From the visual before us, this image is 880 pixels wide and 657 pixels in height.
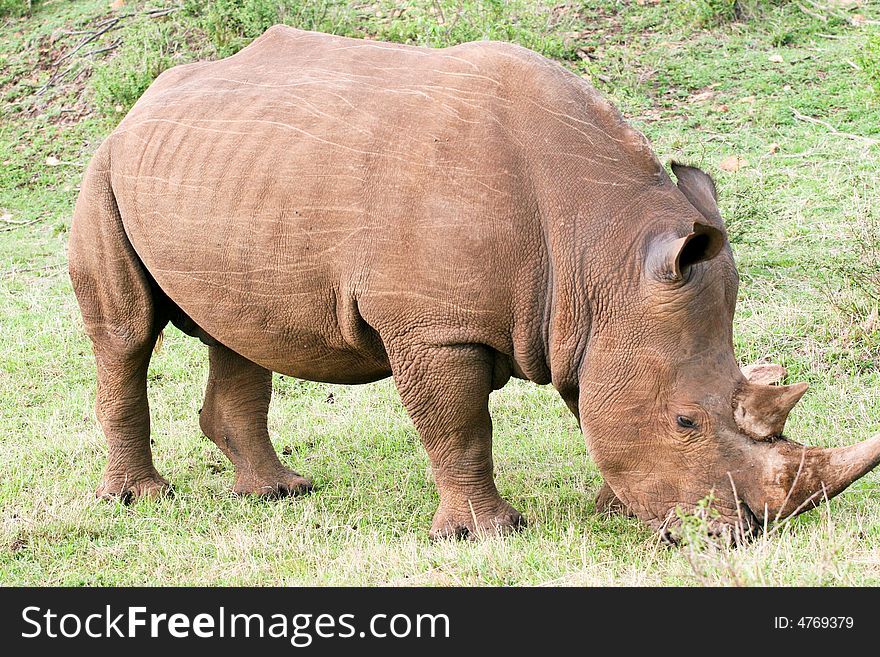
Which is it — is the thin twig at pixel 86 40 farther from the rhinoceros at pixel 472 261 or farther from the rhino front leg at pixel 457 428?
the rhino front leg at pixel 457 428

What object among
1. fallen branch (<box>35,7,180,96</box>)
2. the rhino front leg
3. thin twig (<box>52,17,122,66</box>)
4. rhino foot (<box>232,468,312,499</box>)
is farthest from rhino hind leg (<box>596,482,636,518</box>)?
thin twig (<box>52,17,122,66</box>)

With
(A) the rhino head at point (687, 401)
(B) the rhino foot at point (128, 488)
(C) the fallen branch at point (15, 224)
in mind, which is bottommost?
(C) the fallen branch at point (15, 224)

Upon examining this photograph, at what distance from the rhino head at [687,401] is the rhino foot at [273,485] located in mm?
2313

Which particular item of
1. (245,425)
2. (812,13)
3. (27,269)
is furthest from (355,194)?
(812,13)

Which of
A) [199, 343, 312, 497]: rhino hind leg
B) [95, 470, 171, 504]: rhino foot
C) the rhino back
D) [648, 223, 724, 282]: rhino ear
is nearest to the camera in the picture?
[648, 223, 724, 282]: rhino ear

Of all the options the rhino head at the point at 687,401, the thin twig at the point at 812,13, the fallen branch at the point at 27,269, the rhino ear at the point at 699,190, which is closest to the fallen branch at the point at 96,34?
the fallen branch at the point at 27,269

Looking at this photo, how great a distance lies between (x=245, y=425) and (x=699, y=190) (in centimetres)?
301

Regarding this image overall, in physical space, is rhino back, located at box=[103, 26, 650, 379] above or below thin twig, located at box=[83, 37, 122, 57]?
above

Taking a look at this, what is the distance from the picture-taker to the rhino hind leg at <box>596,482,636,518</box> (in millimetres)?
5652

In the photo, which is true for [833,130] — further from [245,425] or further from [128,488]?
[128,488]

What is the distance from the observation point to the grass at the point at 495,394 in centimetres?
515

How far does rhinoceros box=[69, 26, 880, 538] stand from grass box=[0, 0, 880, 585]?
375 millimetres

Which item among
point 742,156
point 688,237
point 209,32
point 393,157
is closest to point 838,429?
point 688,237

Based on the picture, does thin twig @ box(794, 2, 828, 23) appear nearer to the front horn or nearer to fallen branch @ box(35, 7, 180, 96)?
fallen branch @ box(35, 7, 180, 96)
